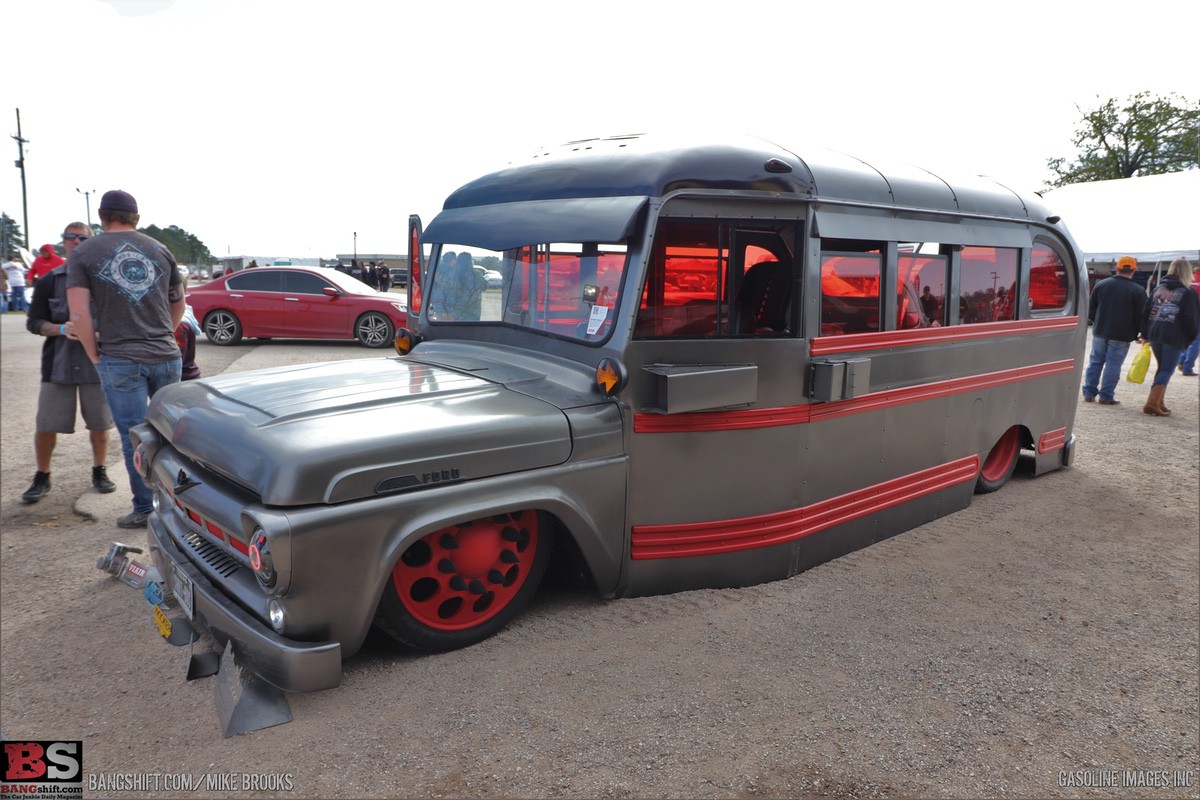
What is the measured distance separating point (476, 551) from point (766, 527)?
60.2 inches

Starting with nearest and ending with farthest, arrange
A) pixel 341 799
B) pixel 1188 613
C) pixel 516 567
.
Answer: pixel 341 799
pixel 516 567
pixel 1188 613

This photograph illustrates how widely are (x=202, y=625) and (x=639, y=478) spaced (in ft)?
6.21

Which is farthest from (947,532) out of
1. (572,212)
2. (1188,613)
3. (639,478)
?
(572,212)

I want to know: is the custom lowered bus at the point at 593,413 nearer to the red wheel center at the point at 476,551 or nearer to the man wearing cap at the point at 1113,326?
the red wheel center at the point at 476,551

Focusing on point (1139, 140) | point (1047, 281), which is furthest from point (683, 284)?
point (1139, 140)

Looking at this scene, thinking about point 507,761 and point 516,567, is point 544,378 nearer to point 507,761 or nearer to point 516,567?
point 516,567

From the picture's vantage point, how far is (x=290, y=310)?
46.9ft

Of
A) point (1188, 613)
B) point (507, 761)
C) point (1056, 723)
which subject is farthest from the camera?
point (1188, 613)

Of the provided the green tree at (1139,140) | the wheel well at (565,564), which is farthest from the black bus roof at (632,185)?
the green tree at (1139,140)

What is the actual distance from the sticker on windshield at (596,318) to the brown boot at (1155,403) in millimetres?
8713

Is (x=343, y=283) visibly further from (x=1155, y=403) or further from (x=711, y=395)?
(x=1155, y=403)

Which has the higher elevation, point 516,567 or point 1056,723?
point 516,567

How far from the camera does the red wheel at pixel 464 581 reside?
315cm

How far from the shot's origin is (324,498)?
2736 mm
